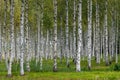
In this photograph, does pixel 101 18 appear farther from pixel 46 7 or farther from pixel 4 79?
pixel 4 79

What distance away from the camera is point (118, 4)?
55812 mm

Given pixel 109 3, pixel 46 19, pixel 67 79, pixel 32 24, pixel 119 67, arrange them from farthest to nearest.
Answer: pixel 32 24 < pixel 46 19 < pixel 109 3 < pixel 119 67 < pixel 67 79

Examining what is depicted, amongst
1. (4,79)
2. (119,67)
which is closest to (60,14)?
(119,67)

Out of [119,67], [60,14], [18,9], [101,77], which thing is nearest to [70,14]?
[60,14]

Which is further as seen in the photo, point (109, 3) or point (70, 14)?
point (70, 14)

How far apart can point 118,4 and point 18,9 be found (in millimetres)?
18474

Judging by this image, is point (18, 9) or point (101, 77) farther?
point (18, 9)

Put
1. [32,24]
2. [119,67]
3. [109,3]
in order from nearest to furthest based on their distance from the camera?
1. [119,67]
2. [109,3]
3. [32,24]

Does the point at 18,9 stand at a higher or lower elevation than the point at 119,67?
higher

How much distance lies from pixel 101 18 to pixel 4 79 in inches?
1445

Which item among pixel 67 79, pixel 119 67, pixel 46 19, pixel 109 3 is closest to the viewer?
pixel 67 79

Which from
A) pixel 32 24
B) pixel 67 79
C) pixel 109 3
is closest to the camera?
pixel 67 79

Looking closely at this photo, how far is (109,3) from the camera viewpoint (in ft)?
177

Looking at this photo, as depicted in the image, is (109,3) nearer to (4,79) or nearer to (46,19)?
(46,19)
